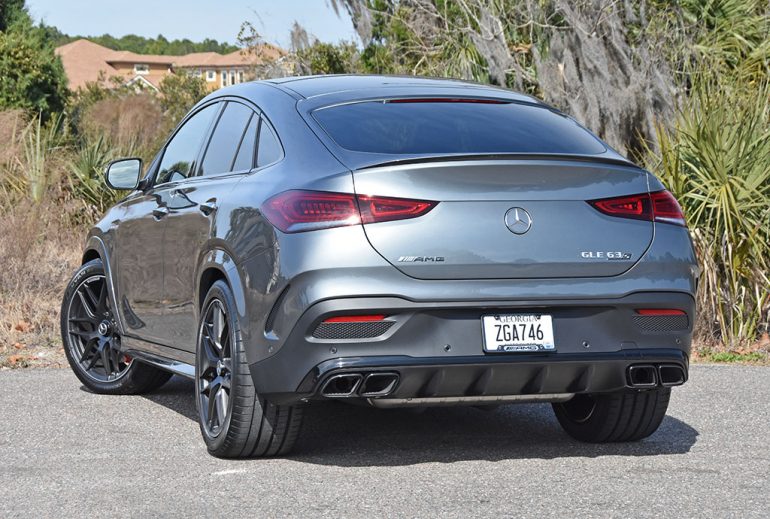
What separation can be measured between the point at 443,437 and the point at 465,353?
134 centimetres

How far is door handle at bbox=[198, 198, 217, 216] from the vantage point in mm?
6223

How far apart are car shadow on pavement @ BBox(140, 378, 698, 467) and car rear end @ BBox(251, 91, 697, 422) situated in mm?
611

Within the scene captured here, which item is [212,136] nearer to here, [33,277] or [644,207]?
[644,207]

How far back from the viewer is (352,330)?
5.27 m

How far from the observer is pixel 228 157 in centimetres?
652

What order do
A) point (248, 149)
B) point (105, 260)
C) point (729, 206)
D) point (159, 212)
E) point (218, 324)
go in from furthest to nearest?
point (729, 206) < point (105, 260) < point (159, 212) < point (248, 149) < point (218, 324)

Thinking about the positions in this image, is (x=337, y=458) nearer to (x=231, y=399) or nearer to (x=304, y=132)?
(x=231, y=399)

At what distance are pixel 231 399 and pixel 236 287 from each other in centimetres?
49

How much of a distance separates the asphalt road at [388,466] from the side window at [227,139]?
1366 mm

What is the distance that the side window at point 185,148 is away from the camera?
23.4ft

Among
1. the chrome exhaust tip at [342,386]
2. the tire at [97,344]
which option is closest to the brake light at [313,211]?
the chrome exhaust tip at [342,386]

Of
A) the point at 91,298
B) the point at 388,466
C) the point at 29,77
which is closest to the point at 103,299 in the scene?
the point at 91,298

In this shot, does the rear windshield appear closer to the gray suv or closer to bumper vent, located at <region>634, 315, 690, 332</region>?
the gray suv

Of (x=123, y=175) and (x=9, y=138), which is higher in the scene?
(x=123, y=175)
